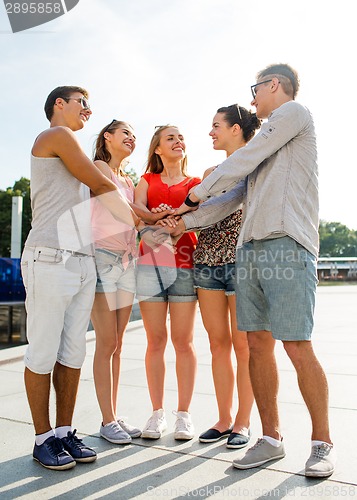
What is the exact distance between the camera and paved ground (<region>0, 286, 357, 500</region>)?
246 centimetres

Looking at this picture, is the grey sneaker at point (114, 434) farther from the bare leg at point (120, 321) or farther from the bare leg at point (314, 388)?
the bare leg at point (314, 388)

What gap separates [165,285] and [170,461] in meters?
1.11

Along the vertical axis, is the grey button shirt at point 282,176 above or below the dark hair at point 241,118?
below

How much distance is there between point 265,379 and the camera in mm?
2936

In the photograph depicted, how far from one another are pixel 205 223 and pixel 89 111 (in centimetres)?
99

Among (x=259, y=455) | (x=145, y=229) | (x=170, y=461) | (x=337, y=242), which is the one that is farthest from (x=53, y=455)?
(x=337, y=242)

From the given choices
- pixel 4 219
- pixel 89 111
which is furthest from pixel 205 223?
pixel 4 219

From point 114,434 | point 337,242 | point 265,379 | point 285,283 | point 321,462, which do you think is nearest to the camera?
point 321,462

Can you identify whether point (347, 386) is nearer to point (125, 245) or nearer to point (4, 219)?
point (125, 245)

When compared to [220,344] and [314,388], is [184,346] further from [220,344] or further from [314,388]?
[314,388]

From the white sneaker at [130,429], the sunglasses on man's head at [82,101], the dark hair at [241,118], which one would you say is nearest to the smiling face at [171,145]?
the dark hair at [241,118]

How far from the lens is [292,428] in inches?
138

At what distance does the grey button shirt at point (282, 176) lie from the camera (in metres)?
2.78

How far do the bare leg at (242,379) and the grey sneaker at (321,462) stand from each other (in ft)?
2.07
